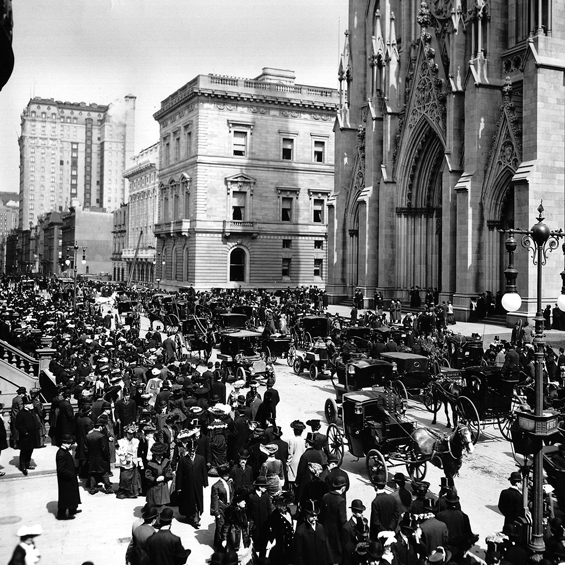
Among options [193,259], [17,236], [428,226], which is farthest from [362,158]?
[17,236]

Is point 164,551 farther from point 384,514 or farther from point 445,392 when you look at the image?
point 445,392

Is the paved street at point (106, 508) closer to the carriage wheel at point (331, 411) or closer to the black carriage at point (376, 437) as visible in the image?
the black carriage at point (376, 437)

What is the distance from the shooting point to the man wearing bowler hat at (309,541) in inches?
287

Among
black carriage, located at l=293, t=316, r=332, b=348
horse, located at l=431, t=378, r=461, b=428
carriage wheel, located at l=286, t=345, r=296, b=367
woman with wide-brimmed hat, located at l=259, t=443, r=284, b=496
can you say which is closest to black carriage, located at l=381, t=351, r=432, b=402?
horse, located at l=431, t=378, r=461, b=428

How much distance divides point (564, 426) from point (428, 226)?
31337 mm

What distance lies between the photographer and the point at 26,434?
12.4m

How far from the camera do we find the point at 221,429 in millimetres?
11898

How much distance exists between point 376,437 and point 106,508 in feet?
15.9

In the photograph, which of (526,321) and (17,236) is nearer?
(526,321)

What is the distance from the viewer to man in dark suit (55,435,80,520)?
1002cm

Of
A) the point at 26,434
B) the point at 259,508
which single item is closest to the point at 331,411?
the point at 259,508

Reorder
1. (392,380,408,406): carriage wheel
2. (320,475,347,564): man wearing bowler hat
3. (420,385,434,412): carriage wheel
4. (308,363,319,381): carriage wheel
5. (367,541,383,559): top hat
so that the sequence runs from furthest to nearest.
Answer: (308,363,319,381): carriage wheel → (420,385,434,412): carriage wheel → (392,380,408,406): carriage wheel → (320,475,347,564): man wearing bowler hat → (367,541,383,559): top hat

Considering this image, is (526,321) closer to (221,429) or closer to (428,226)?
(428,226)

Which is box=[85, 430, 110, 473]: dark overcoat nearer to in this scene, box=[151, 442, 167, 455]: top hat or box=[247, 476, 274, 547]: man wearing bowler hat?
box=[151, 442, 167, 455]: top hat
